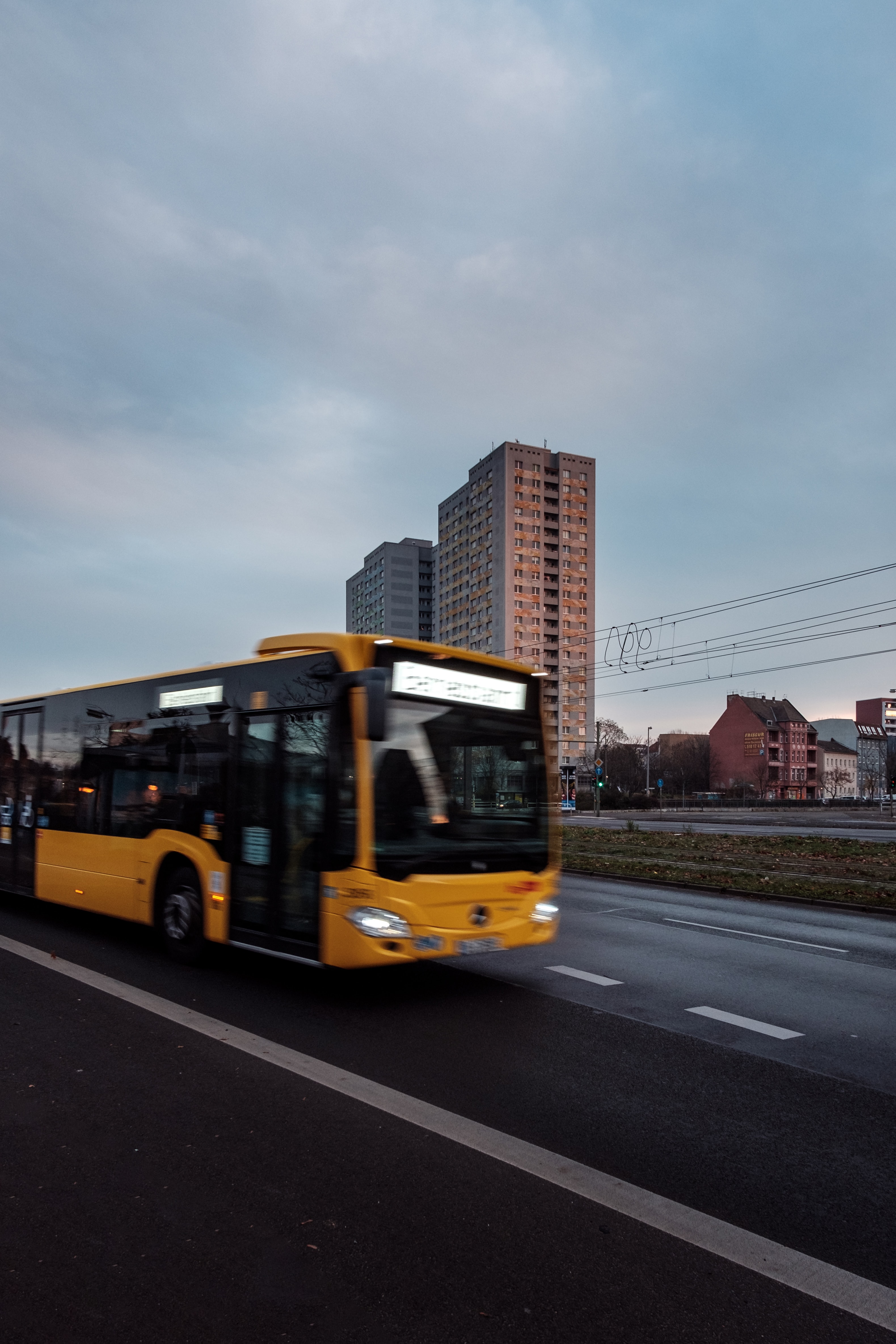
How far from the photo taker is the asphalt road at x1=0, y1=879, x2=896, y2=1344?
9.79ft

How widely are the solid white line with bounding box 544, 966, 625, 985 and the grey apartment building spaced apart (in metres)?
116

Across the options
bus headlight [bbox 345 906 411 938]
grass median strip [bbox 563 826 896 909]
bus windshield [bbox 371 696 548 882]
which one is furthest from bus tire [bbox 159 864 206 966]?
grass median strip [bbox 563 826 896 909]

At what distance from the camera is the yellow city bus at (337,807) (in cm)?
671

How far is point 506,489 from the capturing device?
420ft

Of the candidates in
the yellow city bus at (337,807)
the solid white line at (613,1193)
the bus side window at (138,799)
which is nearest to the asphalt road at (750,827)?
the yellow city bus at (337,807)

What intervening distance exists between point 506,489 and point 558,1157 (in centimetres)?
A: 12718

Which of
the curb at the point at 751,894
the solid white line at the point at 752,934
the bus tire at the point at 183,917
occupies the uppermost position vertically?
the bus tire at the point at 183,917

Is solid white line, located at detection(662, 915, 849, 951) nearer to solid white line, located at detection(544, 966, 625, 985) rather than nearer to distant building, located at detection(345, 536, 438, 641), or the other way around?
solid white line, located at detection(544, 966, 625, 985)

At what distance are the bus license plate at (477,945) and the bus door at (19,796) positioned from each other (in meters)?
6.70

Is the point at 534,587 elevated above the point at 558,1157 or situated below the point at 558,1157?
above

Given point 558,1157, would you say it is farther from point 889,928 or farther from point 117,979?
point 889,928

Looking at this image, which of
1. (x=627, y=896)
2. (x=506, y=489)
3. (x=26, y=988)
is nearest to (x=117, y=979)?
(x=26, y=988)

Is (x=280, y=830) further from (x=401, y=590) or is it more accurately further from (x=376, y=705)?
(x=401, y=590)

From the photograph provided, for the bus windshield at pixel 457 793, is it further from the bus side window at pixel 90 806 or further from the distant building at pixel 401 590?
the distant building at pixel 401 590
